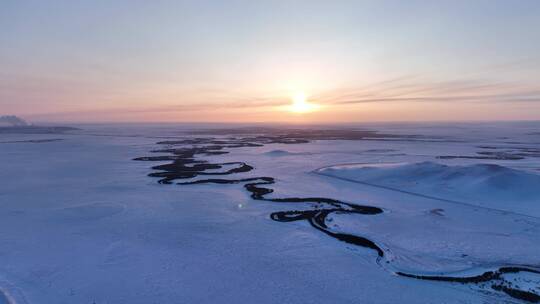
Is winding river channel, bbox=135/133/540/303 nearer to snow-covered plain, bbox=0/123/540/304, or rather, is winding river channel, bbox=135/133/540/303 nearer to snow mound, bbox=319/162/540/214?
snow-covered plain, bbox=0/123/540/304

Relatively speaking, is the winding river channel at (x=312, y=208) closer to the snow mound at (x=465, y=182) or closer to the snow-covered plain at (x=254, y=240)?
the snow-covered plain at (x=254, y=240)

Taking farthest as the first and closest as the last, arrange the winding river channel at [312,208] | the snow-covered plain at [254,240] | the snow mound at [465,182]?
the snow mound at [465,182] → the winding river channel at [312,208] → the snow-covered plain at [254,240]

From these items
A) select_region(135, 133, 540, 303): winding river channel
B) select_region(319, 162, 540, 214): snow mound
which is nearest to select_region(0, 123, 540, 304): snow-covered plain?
select_region(319, 162, 540, 214): snow mound

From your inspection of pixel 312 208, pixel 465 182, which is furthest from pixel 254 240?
pixel 465 182

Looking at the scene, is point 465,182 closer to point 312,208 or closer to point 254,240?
point 312,208

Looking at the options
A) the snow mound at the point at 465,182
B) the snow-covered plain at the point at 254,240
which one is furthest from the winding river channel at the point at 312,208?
the snow mound at the point at 465,182

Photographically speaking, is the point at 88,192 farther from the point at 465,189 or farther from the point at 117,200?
the point at 465,189
